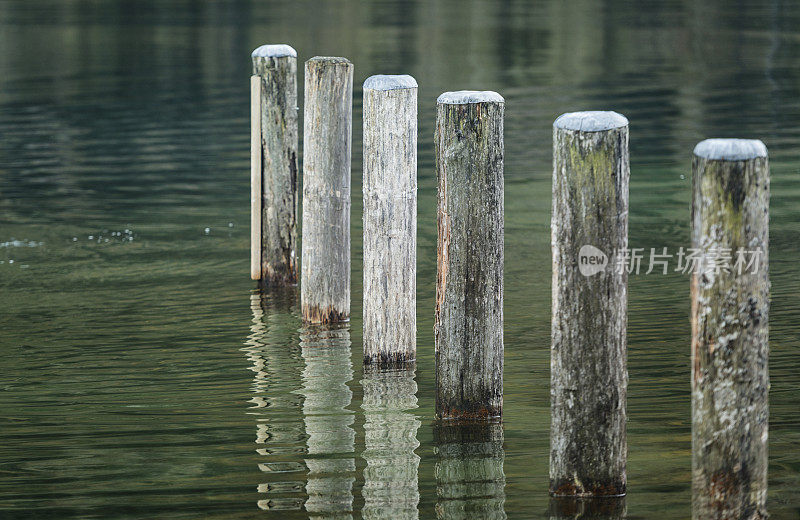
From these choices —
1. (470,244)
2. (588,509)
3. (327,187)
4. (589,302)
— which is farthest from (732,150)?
(327,187)

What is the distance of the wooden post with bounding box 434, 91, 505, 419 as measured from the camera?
6.84m

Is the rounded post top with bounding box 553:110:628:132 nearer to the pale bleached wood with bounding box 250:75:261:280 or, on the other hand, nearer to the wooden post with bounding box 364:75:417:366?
the wooden post with bounding box 364:75:417:366

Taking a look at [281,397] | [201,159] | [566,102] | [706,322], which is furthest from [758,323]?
Result: [566,102]

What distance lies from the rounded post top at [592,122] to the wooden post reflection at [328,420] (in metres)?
2.17

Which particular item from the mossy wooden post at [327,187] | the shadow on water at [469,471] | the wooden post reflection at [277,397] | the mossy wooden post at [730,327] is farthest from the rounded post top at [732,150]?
the mossy wooden post at [327,187]

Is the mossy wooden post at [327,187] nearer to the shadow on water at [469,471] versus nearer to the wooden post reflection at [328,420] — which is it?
the wooden post reflection at [328,420]

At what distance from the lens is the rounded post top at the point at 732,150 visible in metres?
5.04

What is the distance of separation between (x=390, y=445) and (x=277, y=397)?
1219 mm

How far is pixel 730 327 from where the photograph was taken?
5.20 m

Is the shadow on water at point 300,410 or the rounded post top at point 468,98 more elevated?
the rounded post top at point 468,98

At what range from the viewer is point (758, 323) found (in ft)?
17.1

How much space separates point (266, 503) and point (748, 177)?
2860mm

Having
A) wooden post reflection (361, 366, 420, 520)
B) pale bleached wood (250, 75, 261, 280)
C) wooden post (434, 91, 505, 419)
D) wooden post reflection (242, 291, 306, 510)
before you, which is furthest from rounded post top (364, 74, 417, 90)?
pale bleached wood (250, 75, 261, 280)

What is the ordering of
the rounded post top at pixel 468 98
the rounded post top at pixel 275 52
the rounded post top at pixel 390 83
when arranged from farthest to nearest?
the rounded post top at pixel 275 52 → the rounded post top at pixel 390 83 → the rounded post top at pixel 468 98
